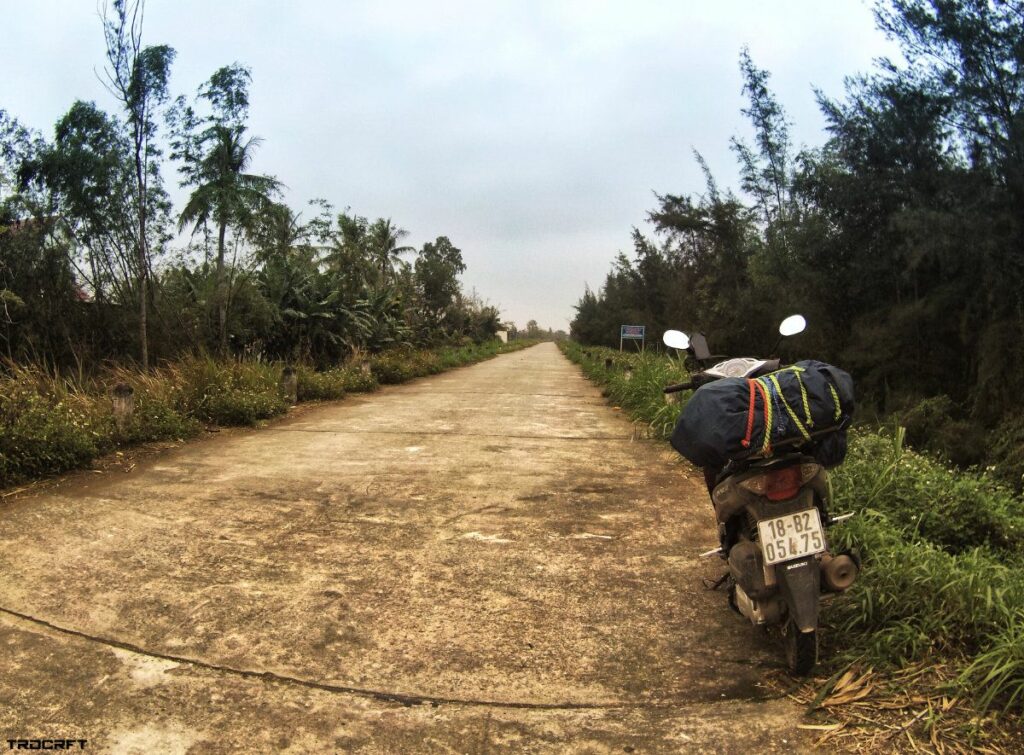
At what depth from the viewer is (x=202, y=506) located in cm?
421

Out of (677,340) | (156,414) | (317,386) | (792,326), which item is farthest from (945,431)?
(156,414)

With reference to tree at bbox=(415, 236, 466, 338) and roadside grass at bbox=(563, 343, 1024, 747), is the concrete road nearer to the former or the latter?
roadside grass at bbox=(563, 343, 1024, 747)

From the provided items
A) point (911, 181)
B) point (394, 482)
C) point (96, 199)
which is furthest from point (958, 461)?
point (96, 199)

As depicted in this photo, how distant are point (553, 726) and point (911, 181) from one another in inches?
804

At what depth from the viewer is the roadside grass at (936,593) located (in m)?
2.14

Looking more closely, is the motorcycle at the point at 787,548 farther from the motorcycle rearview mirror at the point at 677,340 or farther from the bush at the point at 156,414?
the bush at the point at 156,414

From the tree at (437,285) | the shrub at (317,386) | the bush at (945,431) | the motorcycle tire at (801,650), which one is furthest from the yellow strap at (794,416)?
the tree at (437,285)

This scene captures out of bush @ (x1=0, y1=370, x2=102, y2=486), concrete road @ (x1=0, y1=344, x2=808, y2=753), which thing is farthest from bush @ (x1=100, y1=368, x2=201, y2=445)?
concrete road @ (x1=0, y1=344, x2=808, y2=753)

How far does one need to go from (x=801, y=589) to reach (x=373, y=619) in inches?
65.8

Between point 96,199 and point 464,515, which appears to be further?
point 96,199

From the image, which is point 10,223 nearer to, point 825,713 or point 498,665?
point 498,665

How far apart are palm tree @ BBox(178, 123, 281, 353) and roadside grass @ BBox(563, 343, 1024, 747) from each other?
10.5 meters

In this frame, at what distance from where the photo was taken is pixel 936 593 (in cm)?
255

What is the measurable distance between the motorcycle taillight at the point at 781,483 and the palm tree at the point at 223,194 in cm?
1073
